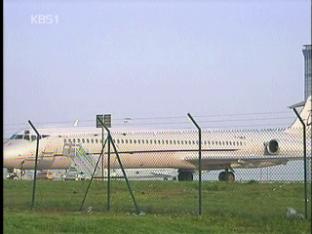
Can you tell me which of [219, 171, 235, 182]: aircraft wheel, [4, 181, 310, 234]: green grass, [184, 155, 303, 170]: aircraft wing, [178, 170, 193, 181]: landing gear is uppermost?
[184, 155, 303, 170]: aircraft wing

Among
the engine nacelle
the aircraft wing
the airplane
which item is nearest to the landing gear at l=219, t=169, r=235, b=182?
the airplane

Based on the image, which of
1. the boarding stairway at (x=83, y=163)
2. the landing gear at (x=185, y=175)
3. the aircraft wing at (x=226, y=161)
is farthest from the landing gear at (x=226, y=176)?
the boarding stairway at (x=83, y=163)

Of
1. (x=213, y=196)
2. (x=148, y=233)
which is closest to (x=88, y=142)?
(x=213, y=196)

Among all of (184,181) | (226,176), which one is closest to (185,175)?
(226,176)

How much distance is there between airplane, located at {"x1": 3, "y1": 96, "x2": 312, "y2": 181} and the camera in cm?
3497

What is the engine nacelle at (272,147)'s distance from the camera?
1603 inches

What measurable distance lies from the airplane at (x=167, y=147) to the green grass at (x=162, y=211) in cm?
1084

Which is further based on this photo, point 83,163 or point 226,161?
point 226,161

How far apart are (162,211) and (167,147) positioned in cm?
2408

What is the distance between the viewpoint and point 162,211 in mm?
14805

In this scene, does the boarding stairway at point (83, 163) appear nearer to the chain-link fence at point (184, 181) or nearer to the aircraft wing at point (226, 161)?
the chain-link fence at point (184, 181)

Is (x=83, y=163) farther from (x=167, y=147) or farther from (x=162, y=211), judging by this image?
(x=162, y=211)

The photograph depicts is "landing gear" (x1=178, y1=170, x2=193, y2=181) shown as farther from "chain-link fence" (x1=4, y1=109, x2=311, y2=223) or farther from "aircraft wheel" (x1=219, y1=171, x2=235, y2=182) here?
"aircraft wheel" (x1=219, y1=171, x2=235, y2=182)

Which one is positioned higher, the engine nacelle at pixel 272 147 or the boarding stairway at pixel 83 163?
the engine nacelle at pixel 272 147
